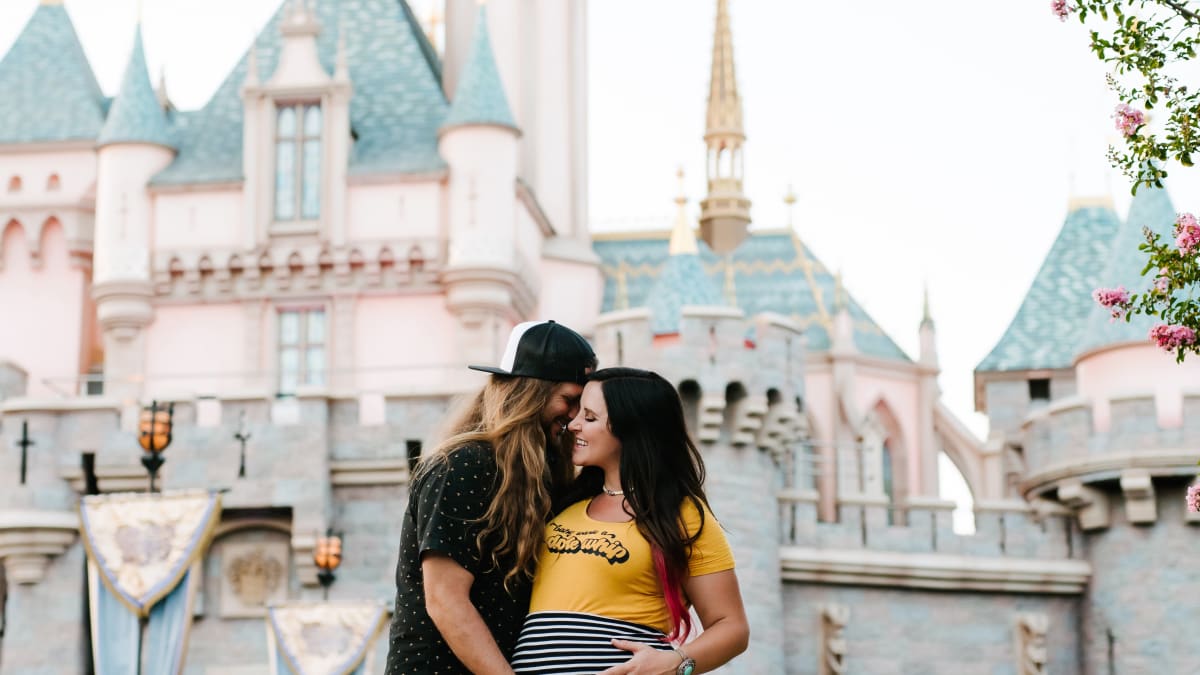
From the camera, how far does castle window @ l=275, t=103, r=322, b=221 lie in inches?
1013

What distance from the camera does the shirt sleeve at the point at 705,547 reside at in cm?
546

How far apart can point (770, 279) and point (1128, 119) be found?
23.7 metres

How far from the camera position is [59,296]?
26.9 m

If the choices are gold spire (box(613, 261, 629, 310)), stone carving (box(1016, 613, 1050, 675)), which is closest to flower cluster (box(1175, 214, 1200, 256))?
stone carving (box(1016, 613, 1050, 675))

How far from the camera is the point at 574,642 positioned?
211 inches

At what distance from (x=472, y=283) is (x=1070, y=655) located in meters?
7.94

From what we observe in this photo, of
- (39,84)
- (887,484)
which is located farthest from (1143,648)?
(39,84)

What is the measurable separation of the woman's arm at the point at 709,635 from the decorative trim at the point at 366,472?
55.5 ft

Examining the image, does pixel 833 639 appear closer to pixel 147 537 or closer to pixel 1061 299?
pixel 1061 299

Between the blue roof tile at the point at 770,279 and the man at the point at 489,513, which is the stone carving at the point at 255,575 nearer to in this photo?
the blue roof tile at the point at 770,279

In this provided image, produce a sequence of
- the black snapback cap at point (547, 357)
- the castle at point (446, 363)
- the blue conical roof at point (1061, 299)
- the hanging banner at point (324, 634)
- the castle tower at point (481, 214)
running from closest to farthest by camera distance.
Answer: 1. the black snapback cap at point (547, 357)
2. the hanging banner at point (324, 634)
3. the castle at point (446, 363)
4. the castle tower at point (481, 214)
5. the blue conical roof at point (1061, 299)

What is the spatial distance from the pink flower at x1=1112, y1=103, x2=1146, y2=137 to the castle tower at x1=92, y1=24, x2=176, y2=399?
1826 cm

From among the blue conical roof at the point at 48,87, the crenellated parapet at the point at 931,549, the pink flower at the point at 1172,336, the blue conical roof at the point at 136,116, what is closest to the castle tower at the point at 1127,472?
the crenellated parapet at the point at 931,549

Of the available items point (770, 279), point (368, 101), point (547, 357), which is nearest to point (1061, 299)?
point (770, 279)
